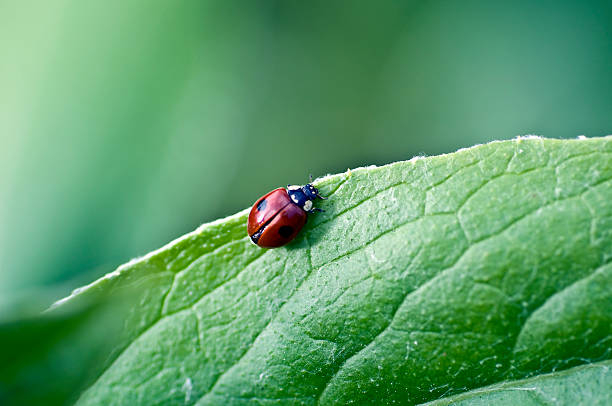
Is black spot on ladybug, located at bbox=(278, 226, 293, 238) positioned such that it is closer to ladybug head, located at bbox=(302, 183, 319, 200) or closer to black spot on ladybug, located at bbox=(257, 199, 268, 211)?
ladybug head, located at bbox=(302, 183, 319, 200)

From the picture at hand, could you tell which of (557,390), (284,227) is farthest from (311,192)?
(557,390)

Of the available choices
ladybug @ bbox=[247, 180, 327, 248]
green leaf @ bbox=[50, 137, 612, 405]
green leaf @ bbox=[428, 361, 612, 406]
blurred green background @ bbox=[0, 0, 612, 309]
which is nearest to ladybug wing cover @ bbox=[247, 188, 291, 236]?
ladybug @ bbox=[247, 180, 327, 248]

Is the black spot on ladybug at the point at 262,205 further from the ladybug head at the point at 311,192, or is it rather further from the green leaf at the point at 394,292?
the green leaf at the point at 394,292

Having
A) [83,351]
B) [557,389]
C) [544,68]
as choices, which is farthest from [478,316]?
[544,68]

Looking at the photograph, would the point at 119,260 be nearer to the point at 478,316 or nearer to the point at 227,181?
the point at 227,181

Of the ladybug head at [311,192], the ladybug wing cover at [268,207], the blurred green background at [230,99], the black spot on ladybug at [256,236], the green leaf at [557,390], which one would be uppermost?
the blurred green background at [230,99]

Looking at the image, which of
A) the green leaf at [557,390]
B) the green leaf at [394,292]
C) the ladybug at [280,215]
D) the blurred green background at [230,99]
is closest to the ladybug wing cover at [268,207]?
the ladybug at [280,215]

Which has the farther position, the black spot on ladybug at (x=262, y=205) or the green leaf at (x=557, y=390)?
the black spot on ladybug at (x=262, y=205)

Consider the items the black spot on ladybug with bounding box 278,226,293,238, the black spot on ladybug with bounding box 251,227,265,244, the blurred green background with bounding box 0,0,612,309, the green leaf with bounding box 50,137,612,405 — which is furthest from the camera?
the blurred green background with bounding box 0,0,612,309
